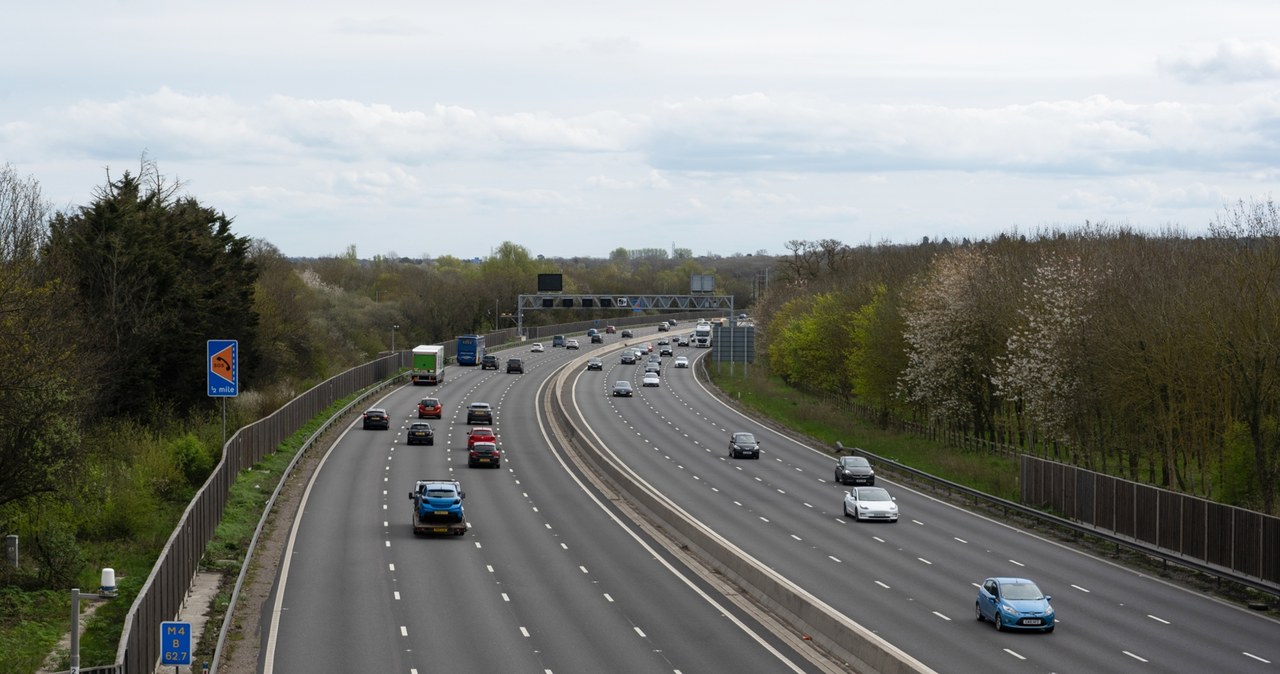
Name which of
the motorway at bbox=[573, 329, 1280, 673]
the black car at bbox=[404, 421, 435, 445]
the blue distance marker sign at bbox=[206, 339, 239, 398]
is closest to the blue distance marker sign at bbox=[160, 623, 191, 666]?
the motorway at bbox=[573, 329, 1280, 673]

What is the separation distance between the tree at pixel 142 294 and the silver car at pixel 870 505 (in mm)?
31697

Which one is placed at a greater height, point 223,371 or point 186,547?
point 223,371

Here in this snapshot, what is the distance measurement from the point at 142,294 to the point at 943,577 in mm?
46841

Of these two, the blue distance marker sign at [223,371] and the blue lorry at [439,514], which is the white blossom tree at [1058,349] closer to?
the blue lorry at [439,514]

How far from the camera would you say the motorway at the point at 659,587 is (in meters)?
29.5

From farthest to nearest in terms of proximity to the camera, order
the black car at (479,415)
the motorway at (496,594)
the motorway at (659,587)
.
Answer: the black car at (479,415), the motorway at (659,587), the motorway at (496,594)

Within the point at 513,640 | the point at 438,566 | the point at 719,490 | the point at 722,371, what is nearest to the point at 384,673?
the point at 513,640

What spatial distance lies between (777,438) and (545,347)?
299 feet

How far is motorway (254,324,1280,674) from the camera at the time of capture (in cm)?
2947

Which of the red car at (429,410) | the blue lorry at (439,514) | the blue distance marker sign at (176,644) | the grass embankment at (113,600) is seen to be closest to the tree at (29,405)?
the grass embankment at (113,600)

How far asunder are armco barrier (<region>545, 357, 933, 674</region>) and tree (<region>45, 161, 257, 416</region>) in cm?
2394

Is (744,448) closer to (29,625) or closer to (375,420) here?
(375,420)

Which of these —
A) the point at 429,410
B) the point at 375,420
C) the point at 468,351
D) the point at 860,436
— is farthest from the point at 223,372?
the point at 468,351

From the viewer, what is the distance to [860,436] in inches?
3344
